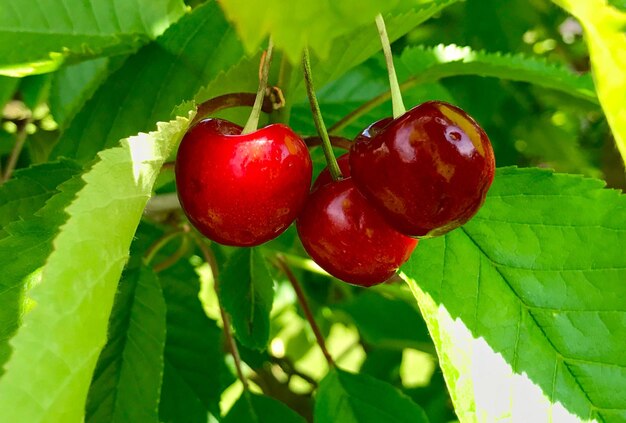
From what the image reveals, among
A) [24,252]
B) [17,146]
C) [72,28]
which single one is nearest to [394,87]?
[24,252]

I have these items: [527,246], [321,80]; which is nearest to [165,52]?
[321,80]

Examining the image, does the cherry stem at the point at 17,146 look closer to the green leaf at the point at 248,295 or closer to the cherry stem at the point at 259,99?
the green leaf at the point at 248,295

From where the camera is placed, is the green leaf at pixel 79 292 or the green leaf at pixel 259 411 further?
the green leaf at pixel 259 411

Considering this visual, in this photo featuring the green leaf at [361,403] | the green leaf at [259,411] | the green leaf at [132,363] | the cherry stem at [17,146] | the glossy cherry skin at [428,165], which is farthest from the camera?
the cherry stem at [17,146]

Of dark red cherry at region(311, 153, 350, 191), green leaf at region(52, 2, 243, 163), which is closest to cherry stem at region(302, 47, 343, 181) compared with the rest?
dark red cherry at region(311, 153, 350, 191)

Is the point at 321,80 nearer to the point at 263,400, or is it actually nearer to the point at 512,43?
the point at 263,400

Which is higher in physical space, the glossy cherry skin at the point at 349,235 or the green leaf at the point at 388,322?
the glossy cherry skin at the point at 349,235

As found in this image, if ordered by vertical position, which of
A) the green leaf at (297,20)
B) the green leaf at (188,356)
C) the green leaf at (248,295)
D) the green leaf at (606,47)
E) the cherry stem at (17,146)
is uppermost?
the green leaf at (297,20)

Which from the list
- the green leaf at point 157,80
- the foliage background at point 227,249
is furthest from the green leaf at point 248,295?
the green leaf at point 157,80
